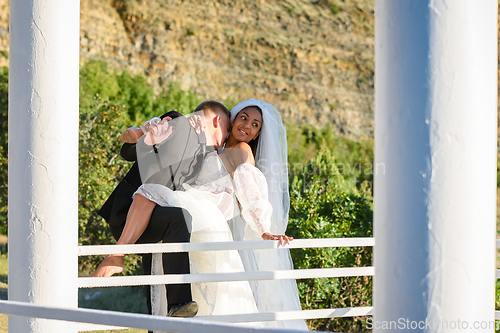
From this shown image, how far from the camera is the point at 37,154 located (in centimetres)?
174

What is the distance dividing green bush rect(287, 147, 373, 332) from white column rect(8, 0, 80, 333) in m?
3.07

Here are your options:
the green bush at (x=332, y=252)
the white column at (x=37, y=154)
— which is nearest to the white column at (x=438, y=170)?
the white column at (x=37, y=154)

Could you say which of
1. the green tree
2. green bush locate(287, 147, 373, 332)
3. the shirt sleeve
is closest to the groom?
the shirt sleeve

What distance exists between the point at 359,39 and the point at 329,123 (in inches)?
234

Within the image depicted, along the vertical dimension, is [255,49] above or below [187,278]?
above

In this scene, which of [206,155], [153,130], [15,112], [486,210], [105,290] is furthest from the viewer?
[105,290]

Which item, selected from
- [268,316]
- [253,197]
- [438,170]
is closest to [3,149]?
[253,197]

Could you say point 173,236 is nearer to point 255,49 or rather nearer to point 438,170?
point 438,170

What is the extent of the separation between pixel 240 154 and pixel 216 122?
0.32 meters

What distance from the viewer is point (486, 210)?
1152 millimetres

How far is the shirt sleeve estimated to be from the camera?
274 cm

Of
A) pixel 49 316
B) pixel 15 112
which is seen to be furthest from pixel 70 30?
pixel 49 316

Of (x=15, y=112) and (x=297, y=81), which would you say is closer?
(x=15, y=112)

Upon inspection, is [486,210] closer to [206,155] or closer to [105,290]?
[206,155]
